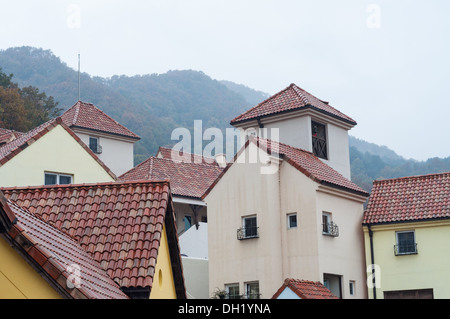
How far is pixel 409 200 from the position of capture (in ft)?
125

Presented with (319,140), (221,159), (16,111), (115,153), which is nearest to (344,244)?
(319,140)

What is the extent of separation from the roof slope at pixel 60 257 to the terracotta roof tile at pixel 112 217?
0.28 meters

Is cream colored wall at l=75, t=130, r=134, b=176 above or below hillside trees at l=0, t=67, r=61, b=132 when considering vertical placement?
below

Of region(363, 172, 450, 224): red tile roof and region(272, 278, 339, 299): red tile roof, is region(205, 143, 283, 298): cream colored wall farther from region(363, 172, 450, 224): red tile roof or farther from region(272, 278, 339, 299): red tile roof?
region(272, 278, 339, 299): red tile roof

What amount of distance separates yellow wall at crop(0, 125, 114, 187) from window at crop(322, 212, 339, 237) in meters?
9.27

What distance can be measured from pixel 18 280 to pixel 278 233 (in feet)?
75.8

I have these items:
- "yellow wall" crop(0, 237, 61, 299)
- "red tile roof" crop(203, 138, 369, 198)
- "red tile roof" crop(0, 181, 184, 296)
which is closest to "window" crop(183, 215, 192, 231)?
"red tile roof" crop(203, 138, 369, 198)

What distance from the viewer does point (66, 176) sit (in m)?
33.4

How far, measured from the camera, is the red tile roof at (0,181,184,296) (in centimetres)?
1705

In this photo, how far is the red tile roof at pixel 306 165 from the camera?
118ft

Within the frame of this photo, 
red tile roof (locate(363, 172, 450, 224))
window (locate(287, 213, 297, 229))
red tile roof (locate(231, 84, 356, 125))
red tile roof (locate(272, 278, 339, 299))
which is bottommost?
red tile roof (locate(272, 278, 339, 299))
